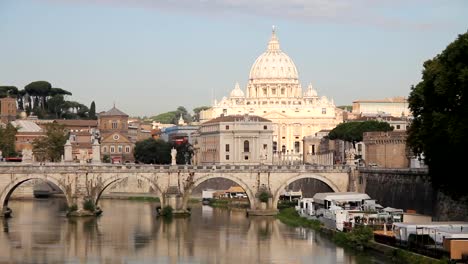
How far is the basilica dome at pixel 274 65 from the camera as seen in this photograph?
584 feet

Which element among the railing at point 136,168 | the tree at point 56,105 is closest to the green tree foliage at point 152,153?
the tree at point 56,105

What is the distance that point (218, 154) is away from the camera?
139000mm

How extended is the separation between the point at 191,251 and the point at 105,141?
81.6m

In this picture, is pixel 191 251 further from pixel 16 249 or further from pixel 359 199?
pixel 359 199

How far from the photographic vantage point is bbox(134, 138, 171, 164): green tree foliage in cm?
13050

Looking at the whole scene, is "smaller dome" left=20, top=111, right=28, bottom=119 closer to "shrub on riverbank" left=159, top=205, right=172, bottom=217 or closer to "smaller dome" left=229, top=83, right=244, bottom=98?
"smaller dome" left=229, top=83, right=244, bottom=98

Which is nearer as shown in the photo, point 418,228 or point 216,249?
point 418,228

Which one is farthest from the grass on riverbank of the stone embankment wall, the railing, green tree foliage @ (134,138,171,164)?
green tree foliage @ (134,138,171,164)

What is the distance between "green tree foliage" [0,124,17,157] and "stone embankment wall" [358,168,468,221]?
138 ft

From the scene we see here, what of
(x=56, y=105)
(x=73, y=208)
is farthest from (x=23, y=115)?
(x=73, y=208)

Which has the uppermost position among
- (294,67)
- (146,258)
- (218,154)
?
(294,67)

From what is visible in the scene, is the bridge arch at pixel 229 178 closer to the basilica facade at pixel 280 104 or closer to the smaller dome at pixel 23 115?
the smaller dome at pixel 23 115

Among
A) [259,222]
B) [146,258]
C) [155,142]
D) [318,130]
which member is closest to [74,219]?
[259,222]

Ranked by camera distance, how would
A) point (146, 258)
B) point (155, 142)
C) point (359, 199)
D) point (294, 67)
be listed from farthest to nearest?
point (294, 67)
point (155, 142)
point (359, 199)
point (146, 258)
